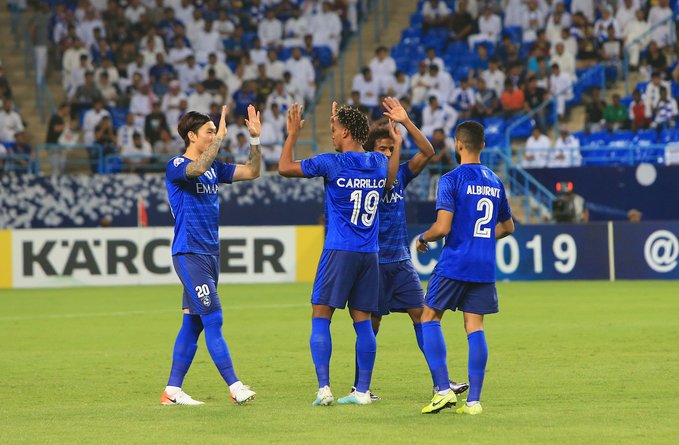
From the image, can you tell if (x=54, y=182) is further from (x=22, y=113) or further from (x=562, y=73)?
(x=562, y=73)

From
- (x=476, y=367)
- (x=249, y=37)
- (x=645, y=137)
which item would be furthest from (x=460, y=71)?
(x=476, y=367)

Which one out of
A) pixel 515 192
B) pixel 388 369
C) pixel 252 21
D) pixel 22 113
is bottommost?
pixel 388 369

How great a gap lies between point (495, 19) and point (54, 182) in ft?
36.6

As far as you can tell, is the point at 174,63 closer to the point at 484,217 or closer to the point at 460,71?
the point at 460,71

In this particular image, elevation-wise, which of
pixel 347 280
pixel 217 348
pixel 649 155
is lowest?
pixel 217 348

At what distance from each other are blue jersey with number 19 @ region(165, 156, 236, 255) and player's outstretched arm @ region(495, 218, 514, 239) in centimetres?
206

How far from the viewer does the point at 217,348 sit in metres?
9.16

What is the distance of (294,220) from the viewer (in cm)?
2755

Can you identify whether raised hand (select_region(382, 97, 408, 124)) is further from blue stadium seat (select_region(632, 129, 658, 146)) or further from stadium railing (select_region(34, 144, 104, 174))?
stadium railing (select_region(34, 144, 104, 174))

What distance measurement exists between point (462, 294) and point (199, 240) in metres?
1.99

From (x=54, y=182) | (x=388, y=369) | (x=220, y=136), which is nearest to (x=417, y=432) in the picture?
(x=220, y=136)

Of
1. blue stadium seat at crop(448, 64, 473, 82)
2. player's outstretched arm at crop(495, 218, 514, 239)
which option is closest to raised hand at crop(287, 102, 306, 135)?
player's outstretched arm at crop(495, 218, 514, 239)

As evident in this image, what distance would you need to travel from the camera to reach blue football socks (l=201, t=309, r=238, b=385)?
9.16 m

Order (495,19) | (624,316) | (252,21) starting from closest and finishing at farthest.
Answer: (624,316), (495,19), (252,21)
